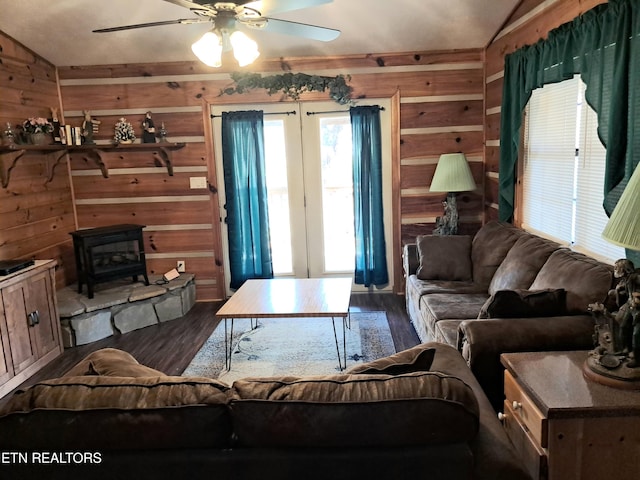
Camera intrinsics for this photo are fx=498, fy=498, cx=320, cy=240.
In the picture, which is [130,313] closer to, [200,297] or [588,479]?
[200,297]

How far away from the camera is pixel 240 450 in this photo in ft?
4.49

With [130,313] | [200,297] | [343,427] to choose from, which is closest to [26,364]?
[130,313]

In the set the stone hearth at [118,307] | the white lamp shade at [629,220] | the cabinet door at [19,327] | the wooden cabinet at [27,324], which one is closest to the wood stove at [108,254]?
the stone hearth at [118,307]

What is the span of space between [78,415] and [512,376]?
4.99 ft

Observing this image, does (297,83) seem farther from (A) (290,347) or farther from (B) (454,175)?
(A) (290,347)

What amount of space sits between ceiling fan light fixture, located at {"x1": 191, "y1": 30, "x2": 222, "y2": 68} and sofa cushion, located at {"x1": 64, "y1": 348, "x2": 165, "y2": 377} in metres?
1.62

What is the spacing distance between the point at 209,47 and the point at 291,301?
70.2 inches

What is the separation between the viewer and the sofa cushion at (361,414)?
1.32 meters

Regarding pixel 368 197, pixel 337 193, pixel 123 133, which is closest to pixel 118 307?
pixel 123 133

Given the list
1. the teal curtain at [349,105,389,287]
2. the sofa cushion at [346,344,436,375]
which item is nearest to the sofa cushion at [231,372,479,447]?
the sofa cushion at [346,344,436,375]

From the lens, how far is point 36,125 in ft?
14.4

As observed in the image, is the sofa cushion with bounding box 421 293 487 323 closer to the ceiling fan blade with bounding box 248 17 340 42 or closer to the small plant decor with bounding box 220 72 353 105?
the ceiling fan blade with bounding box 248 17 340 42

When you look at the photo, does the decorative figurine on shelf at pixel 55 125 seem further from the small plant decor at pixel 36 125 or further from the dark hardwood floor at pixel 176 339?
the dark hardwood floor at pixel 176 339

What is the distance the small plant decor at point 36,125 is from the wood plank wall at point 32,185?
0.08 m
